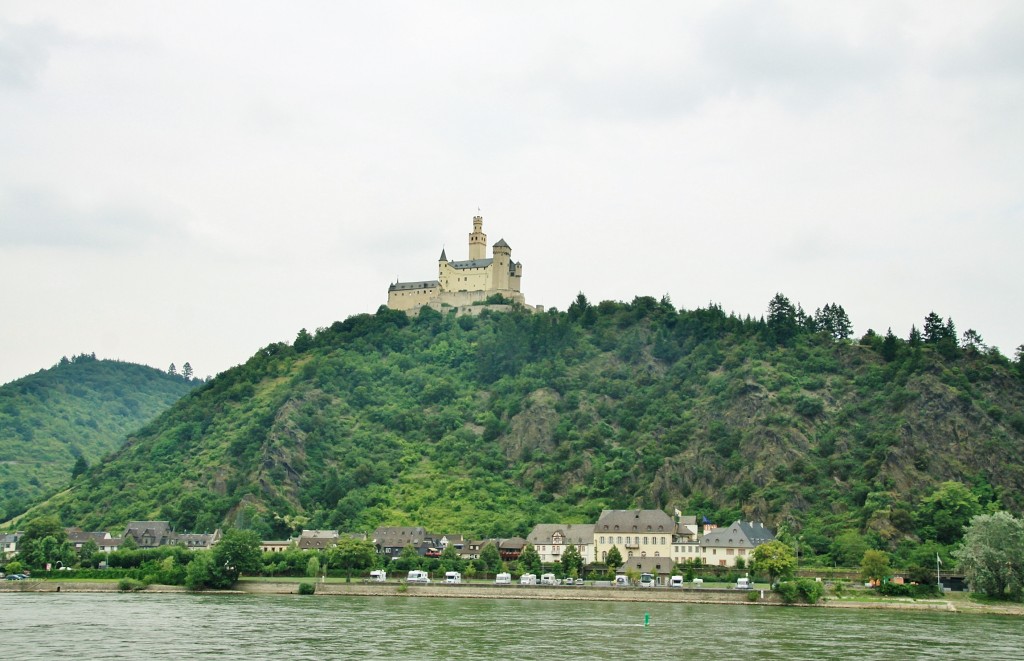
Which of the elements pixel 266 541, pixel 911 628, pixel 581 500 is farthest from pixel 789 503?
pixel 266 541

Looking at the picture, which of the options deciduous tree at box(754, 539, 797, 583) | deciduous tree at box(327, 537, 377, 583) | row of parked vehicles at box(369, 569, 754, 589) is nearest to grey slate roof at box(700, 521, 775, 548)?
row of parked vehicles at box(369, 569, 754, 589)

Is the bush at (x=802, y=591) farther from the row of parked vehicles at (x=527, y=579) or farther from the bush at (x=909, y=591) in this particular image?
the row of parked vehicles at (x=527, y=579)

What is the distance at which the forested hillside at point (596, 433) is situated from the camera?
399ft

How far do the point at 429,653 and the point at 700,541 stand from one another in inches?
2342

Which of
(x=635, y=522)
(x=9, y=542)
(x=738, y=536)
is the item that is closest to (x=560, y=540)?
(x=635, y=522)

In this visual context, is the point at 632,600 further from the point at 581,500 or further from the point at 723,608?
the point at 581,500

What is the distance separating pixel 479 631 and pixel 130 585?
5125 centimetres

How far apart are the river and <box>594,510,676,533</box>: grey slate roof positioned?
2364cm

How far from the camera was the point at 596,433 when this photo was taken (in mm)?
148750

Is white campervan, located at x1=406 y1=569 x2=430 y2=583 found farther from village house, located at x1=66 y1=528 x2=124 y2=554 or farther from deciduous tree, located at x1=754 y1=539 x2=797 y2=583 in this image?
village house, located at x1=66 y1=528 x2=124 y2=554

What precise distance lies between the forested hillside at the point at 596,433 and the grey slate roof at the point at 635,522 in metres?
9.47

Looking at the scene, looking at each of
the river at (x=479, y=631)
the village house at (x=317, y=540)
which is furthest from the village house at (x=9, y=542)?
the river at (x=479, y=631)

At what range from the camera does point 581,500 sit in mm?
136125

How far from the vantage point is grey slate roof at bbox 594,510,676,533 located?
115 m
